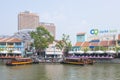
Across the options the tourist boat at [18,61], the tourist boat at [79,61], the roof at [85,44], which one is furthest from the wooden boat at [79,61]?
the roof at [85,44]

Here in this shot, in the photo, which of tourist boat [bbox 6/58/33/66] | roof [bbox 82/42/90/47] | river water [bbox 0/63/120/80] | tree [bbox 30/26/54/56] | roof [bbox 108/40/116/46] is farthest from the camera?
roof [bbox 82/42/90/47]

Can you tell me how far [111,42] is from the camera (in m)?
85.9

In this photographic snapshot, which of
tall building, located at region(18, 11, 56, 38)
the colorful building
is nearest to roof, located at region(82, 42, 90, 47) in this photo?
the colorful building

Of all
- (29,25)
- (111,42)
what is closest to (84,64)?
(111,42)

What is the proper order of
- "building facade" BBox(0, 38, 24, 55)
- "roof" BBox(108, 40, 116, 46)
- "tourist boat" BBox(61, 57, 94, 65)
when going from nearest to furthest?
"tourist boat" BBox(61, 57, 94, 65) < "roof" BBox(108, 40, 116, 46) < "building facade" BBox(0, 38, 24, 55)

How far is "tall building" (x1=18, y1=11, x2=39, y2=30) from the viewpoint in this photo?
530 feet

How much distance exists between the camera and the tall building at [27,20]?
162 m

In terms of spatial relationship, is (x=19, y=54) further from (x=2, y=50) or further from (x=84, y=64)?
(x=84, y=64)

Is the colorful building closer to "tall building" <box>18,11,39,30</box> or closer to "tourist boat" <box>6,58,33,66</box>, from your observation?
"tourist boat" <box>6,58,33,66</box>

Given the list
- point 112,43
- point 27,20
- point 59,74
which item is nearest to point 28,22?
point 27,20

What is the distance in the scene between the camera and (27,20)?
16412 centimetres

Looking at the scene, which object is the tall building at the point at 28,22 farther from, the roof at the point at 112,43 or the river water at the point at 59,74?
the river water at the point at 59,74

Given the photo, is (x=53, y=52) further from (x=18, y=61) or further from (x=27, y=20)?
(x=27, y=20)

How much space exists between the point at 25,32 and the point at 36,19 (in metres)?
69.3
